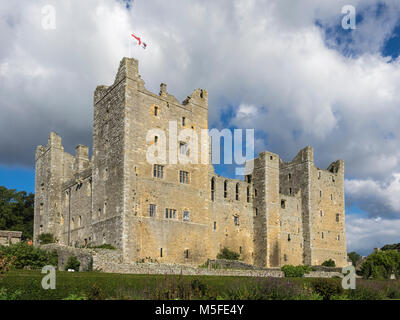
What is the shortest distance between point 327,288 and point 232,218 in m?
30.5

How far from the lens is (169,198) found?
41.3m

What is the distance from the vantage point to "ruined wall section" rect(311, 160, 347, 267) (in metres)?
59.5

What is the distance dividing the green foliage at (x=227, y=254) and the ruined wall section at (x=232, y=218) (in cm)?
43

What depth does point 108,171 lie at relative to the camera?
4122 cm

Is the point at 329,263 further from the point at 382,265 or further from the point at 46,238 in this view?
the point at 46,238

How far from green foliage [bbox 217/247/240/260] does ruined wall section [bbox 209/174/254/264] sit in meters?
0.43

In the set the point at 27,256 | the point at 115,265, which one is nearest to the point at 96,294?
the point at 115,265

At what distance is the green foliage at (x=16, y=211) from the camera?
70.4 meters

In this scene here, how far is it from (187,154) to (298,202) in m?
21.3

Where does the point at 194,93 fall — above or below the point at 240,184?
above

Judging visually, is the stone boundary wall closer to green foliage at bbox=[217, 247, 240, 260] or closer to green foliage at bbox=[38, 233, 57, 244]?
green foliage at bbox=[217, 247, 240, 260]

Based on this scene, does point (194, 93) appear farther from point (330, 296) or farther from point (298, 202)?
point (330, 296)

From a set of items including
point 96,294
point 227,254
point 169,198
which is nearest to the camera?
point 96,294

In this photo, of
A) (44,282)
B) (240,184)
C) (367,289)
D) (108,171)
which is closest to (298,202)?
(240,184)
